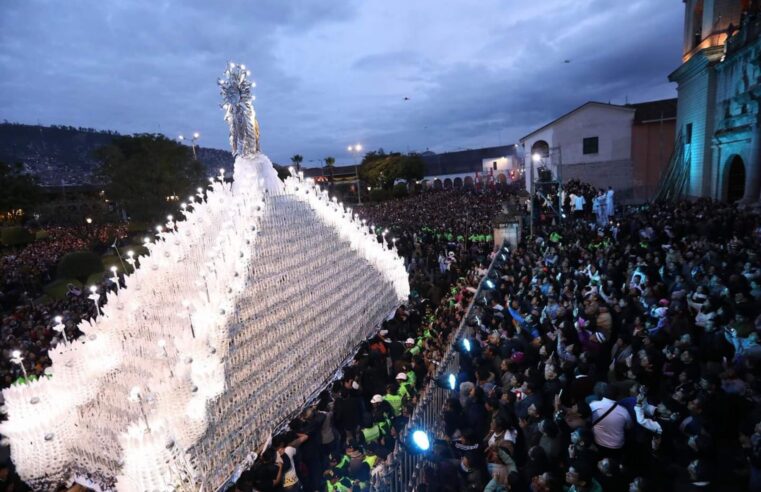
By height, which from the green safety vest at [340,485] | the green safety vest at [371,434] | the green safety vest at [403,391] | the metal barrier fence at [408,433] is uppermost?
the metal barrier fence at [408,433]

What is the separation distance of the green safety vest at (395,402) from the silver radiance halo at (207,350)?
2520mm

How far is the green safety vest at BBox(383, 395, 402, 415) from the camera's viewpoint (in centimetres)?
764

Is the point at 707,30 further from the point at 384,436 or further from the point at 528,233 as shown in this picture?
the point at 384,436

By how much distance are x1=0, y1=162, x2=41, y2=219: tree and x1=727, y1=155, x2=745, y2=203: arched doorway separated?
5638 cm

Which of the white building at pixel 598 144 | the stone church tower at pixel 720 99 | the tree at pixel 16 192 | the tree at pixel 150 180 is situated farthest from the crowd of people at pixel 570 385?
the tree at pixel 16 192

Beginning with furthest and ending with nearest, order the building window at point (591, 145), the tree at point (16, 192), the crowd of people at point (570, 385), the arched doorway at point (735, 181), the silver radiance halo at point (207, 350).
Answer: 1. the tree at point (16, 192)
2. the building window at point (591, 145)
3. the arched doorway at point (735, 181)
4. the silver radiance halo at point (207, 350)
5. the crowd of people at point (570, 385)

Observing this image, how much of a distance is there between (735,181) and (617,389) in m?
24.7

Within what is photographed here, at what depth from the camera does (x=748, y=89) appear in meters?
19.0

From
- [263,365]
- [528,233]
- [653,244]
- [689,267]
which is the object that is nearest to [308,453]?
[263,365]

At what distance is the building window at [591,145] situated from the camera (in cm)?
3738

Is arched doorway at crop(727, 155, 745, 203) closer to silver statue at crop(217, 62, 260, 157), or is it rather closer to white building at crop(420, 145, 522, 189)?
silver statue at crop(217, 62, 260, 157)

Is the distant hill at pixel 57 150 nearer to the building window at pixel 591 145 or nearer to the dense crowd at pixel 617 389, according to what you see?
the building window at pixel 591 145

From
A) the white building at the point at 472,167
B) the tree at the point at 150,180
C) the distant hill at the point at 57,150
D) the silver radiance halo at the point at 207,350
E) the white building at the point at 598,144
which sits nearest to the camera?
the silver radiance halo at the point at 207,350

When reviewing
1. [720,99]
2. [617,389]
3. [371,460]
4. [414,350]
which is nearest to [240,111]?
[414,350]
